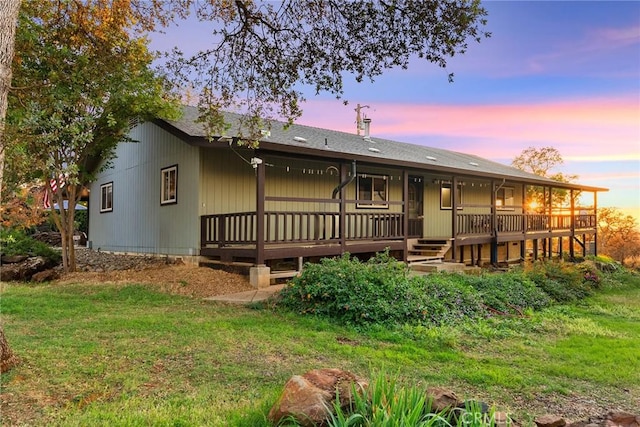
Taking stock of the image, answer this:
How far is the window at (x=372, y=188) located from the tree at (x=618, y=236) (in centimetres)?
1555

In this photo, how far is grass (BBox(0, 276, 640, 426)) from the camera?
10.5 feet

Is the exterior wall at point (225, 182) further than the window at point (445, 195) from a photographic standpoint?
No

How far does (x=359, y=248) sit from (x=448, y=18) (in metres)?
6.53

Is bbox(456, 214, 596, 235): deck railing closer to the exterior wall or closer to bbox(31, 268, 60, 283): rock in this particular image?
the exterior wall

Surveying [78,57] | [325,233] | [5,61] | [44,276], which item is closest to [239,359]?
Result: [5,61]

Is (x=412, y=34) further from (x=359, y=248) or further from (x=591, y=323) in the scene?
(x=359, y=248)

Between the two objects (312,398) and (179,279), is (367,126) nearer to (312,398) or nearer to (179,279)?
(179,279)

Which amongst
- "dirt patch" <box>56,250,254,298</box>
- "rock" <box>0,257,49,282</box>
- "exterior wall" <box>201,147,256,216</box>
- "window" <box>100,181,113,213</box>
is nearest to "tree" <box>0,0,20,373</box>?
"dirt patch" <box>56,250,254,298</box>

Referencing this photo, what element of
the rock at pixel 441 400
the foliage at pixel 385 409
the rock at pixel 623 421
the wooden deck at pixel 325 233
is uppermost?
the wooden deck at pixel 325 233

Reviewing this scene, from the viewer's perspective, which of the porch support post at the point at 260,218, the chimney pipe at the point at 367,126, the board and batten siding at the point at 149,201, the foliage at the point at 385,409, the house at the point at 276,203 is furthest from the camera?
the chimney pipe at the point at 367,126

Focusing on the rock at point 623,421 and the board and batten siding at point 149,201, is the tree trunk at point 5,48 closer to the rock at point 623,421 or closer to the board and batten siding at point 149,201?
the rock at point 623,421

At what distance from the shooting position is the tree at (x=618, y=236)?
23.3m

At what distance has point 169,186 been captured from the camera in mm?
12344

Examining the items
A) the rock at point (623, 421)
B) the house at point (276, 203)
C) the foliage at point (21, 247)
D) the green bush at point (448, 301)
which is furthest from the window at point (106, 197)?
the rock at point (623, 421)
